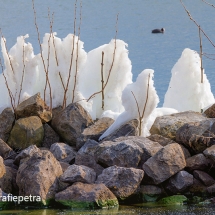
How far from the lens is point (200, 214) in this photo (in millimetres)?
5527

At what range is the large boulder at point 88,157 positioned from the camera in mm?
6348

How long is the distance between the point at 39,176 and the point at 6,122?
187cm

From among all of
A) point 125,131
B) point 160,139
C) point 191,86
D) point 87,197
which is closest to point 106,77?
point 191,86

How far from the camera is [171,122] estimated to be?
7.17 metres

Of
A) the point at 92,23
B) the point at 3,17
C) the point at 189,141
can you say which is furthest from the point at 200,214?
the point at 3,17

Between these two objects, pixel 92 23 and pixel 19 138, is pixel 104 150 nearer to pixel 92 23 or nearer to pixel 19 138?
pixel 19 138

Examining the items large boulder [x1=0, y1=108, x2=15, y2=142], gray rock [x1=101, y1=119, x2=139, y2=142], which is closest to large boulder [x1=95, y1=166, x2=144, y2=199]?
gray rock [x1=101, y1=119, x2=139, y2=142]

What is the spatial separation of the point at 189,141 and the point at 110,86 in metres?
2.21

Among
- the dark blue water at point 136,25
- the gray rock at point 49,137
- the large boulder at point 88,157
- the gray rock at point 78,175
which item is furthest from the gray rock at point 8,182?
the dark blue water at point 136,25

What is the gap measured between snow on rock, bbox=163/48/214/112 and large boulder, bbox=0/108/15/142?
2.38 m

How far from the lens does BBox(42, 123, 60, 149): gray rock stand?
7.54m

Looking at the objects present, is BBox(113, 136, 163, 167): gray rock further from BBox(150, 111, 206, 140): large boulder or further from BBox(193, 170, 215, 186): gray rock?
BBox(150, 111, 206, 140): large boulder

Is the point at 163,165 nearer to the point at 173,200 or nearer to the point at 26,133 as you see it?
the point at 173,200

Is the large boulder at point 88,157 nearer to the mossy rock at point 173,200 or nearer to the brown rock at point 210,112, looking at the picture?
the mossy rock at point 173,200
